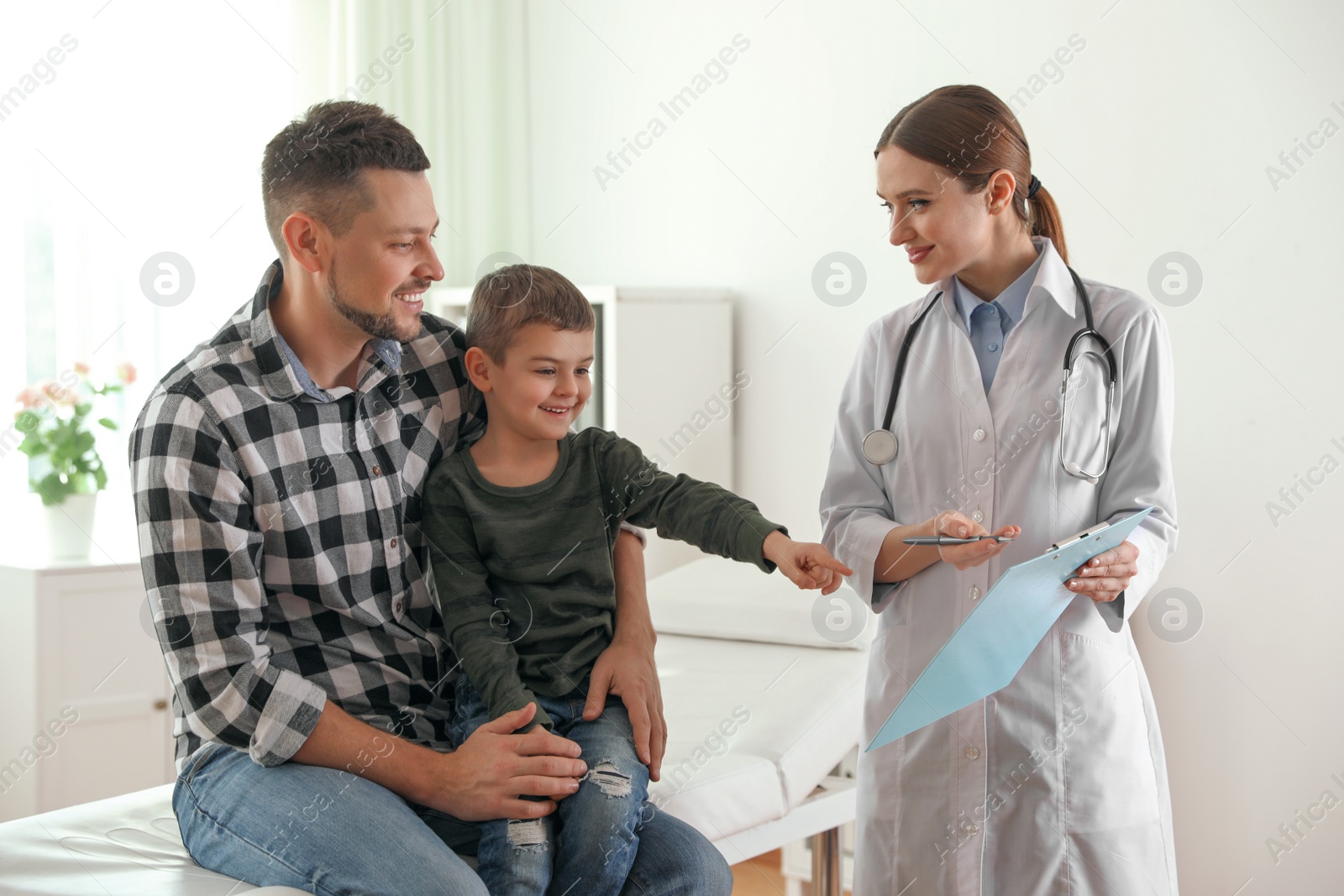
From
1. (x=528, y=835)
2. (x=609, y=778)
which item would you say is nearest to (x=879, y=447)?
(x=609, y=778)

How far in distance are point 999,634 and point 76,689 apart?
2.42 metres

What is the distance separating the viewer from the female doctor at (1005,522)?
1.37 metres

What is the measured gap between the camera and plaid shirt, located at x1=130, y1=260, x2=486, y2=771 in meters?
1.27

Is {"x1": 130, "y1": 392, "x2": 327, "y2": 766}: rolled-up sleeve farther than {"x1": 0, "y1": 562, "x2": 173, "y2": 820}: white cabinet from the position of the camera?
No

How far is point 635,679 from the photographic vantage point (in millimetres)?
1395

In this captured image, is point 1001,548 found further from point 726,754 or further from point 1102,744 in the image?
point 726,754

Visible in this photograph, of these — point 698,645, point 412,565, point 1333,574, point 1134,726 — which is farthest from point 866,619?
point 412,565

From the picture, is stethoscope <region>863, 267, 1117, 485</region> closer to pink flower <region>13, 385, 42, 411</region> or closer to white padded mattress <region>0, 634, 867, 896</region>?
white padded mattress <region>0, 634, 867, 896</region>

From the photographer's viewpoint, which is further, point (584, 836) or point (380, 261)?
point (380, 261)

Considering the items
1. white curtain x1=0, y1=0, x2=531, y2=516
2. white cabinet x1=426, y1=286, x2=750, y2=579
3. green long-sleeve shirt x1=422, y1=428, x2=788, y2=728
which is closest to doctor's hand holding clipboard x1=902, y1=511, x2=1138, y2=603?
green long-sleeve shirt x1=422, y1=428, x2=788, y2=728

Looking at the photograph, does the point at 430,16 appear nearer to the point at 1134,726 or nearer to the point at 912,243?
the point at 912,243

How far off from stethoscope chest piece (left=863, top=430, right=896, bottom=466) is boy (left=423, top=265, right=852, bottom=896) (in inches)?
7.5

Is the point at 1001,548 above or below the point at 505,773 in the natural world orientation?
above

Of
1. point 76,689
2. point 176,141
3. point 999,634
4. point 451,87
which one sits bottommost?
point 76,689
